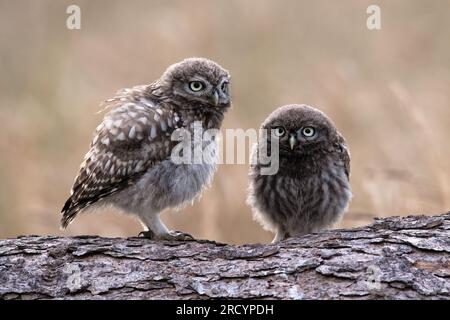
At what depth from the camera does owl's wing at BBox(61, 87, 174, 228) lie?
5590 millimetres

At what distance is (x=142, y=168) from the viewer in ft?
18.4

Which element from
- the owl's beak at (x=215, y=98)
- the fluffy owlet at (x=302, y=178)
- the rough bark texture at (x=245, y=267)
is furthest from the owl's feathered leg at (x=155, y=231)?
the fluffy owlet at (x=302, y=178)

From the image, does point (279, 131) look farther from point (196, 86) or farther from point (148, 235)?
point (148, 235)

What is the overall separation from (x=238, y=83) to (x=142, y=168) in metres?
3.75

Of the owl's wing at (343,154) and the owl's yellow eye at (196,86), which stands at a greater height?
the owl's yellow eye at (196,86)

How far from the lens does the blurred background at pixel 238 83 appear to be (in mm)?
7289

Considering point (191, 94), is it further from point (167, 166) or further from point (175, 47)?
point (175, 47)

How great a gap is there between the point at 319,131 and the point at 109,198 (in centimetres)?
166

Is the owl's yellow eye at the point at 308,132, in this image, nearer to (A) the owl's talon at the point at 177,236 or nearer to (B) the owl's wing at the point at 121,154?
(B) the owl's wing at the point at 121,154

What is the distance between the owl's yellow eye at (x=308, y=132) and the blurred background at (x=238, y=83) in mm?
644

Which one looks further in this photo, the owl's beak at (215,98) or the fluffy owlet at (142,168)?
the owl's beak at (215,98)

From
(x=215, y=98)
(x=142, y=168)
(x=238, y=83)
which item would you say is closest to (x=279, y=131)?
(x=215, y=98)

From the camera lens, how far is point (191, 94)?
6.02m

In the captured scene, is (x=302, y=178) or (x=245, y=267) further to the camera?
(x=302, y=178)
